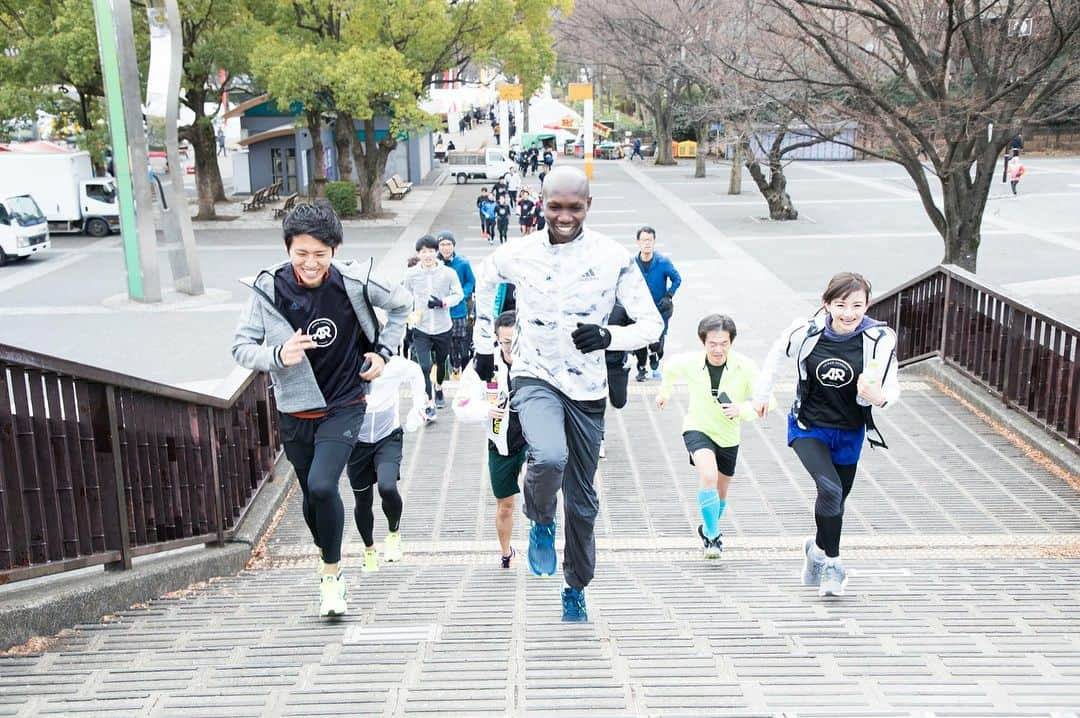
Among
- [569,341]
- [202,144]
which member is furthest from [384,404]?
[202,144]

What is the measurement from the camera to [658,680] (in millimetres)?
3863

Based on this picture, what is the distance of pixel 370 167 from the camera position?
107 feet

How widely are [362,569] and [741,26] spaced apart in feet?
74.1

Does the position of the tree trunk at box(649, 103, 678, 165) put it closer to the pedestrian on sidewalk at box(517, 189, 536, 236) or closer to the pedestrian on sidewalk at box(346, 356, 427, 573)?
the pedestrian on sidewalk at box(517, 189, 536, 236)

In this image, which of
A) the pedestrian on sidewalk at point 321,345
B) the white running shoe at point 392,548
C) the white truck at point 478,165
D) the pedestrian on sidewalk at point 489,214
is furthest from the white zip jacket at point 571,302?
the white truck at point 478,165

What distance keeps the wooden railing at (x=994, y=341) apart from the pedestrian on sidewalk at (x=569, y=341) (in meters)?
5.40

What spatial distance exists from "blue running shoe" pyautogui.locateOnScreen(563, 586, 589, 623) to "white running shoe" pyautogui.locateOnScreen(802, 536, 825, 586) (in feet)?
4.83

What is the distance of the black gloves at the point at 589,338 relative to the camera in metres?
4.49

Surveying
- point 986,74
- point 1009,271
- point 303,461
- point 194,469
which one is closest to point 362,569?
point 194,469

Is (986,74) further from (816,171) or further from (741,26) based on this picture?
(816,171)

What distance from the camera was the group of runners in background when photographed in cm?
467

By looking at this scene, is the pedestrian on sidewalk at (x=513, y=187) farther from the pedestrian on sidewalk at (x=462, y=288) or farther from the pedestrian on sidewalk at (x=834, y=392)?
the pedestrian on sidewalk at (x=834, y=392)

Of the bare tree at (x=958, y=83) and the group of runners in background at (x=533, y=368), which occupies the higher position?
the bare tree at (x=958, y=83)

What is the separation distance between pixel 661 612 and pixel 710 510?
174 centimetres
